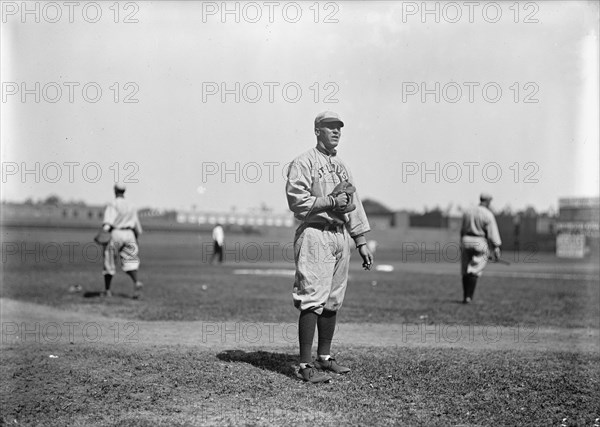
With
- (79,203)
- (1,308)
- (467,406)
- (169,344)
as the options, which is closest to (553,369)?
(467,406)

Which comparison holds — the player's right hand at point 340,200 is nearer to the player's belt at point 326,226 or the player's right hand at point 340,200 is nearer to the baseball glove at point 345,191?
the baseball glove at point 345,191

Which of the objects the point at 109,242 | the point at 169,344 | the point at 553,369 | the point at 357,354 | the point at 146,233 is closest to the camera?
the point at 553,369

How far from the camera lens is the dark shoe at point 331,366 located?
6133 mm

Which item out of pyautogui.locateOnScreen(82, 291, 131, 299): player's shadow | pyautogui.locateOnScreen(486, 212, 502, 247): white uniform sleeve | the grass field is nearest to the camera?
the grass field

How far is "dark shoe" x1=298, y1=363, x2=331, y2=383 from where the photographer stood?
5.70 metres

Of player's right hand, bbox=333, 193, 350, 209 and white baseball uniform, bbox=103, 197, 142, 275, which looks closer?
player's right hand, bbox=333, 193, 350, 209

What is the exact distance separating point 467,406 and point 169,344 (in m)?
3.66

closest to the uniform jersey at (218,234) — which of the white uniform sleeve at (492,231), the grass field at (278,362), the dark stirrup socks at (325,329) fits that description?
the grass field at (278,362)

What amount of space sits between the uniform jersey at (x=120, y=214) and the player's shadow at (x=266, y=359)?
6.05 metres

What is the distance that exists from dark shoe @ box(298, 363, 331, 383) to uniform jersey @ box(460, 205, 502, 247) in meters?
7.74

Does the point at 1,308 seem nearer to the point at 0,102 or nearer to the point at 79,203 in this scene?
the point at 0,102

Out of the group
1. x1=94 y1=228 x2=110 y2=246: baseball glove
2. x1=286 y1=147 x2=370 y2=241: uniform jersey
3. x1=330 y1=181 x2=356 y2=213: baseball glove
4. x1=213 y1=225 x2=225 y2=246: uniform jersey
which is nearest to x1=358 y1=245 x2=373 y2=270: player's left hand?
x1=286 y1=147 x2=370 y2=241: uniform jersey

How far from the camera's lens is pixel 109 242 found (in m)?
12.9

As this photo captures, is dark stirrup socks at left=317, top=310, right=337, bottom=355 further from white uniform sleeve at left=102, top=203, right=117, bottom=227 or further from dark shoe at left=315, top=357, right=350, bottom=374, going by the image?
white uniform sleeve at left=102, top=203, right=117, bottom=227
